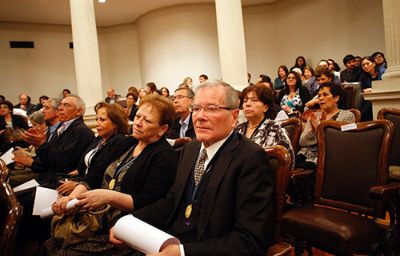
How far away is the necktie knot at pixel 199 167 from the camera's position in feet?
5.40

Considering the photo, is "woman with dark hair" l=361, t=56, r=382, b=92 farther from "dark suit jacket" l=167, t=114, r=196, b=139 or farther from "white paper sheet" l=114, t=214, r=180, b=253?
"white paper sheet" l=114, t=214, r=180, b=253

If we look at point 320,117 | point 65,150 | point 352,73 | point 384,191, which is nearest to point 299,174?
point 384,191

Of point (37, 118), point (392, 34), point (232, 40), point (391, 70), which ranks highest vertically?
point (232, 40)

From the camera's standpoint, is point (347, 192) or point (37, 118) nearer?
point (347, 192)

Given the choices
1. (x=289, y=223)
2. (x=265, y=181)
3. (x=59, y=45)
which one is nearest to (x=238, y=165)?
(x=265, y=181)

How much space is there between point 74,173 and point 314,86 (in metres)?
4.49

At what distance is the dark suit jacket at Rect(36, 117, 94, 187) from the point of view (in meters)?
3.05

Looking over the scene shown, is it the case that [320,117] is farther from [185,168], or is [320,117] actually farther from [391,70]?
[185,168]

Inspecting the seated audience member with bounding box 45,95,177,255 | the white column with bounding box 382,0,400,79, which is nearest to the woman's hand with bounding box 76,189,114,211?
the seated audience member with bounding box 45,95,177,255

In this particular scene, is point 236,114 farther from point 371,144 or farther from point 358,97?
point 358,97

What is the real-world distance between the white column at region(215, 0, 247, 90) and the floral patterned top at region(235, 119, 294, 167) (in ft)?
12.6

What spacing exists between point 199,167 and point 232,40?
5.12 m

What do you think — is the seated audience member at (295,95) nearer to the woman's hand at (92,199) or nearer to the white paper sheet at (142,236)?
the woman's hand at (92,199)

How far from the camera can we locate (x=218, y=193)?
4.70 feet
